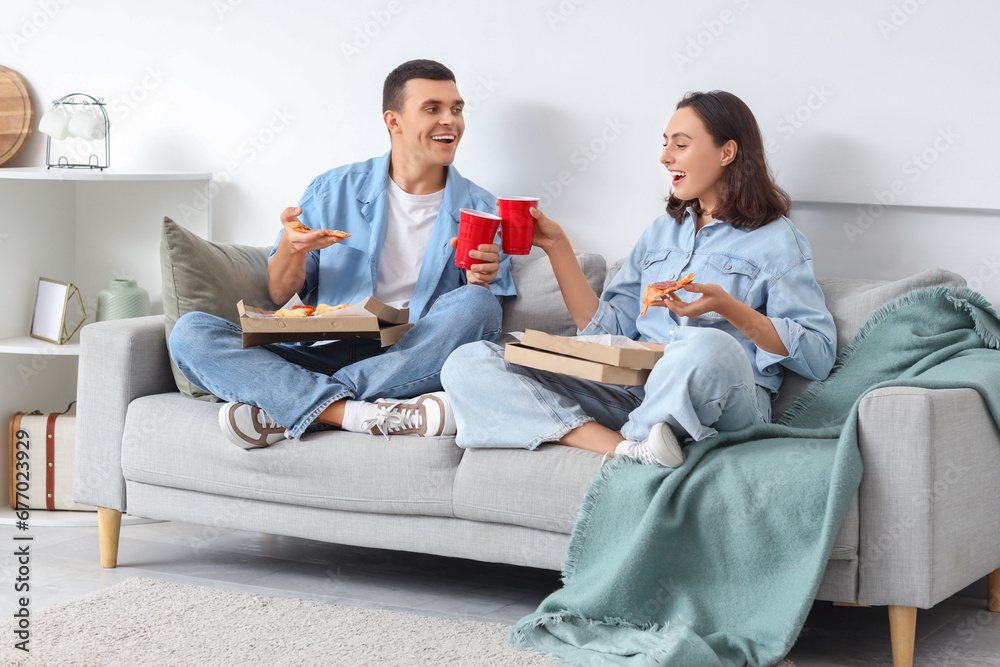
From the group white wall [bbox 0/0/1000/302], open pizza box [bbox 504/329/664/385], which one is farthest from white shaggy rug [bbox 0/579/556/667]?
white wall [bbox 0/0/1000/302]

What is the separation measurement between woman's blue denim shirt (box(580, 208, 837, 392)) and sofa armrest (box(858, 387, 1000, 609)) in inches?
16.0

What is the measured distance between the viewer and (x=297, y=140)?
3.20 meters

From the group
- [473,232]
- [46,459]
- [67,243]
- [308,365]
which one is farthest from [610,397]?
[67,243]

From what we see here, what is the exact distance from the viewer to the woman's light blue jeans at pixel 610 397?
1.89 m

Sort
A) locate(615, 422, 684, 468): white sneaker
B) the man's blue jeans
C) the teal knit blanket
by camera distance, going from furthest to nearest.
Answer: the man's blue jeans
locate(615, 422, 684, 468): white sneaker
the teal knit blanket

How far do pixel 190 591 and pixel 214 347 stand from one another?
20.3 inches

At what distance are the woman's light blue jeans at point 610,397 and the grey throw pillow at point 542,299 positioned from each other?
401 millimetres

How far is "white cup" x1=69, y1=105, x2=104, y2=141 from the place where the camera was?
313cm

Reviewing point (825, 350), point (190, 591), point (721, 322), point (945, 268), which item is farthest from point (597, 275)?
point (190, 591)

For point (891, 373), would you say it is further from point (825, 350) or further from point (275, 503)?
point (275, 503)

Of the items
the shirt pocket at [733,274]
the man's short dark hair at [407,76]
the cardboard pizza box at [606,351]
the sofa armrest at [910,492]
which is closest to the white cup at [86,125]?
the man's short dark hair at [407,76]

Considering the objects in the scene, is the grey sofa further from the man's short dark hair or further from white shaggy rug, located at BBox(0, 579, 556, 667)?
the man's short dark hair

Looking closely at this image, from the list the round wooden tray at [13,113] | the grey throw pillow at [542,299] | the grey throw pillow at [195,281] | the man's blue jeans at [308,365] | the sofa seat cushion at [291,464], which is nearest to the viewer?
the sofa seat cushion at [291,464]

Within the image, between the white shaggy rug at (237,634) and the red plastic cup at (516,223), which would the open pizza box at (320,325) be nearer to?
the red plastic cup at (516,223)
